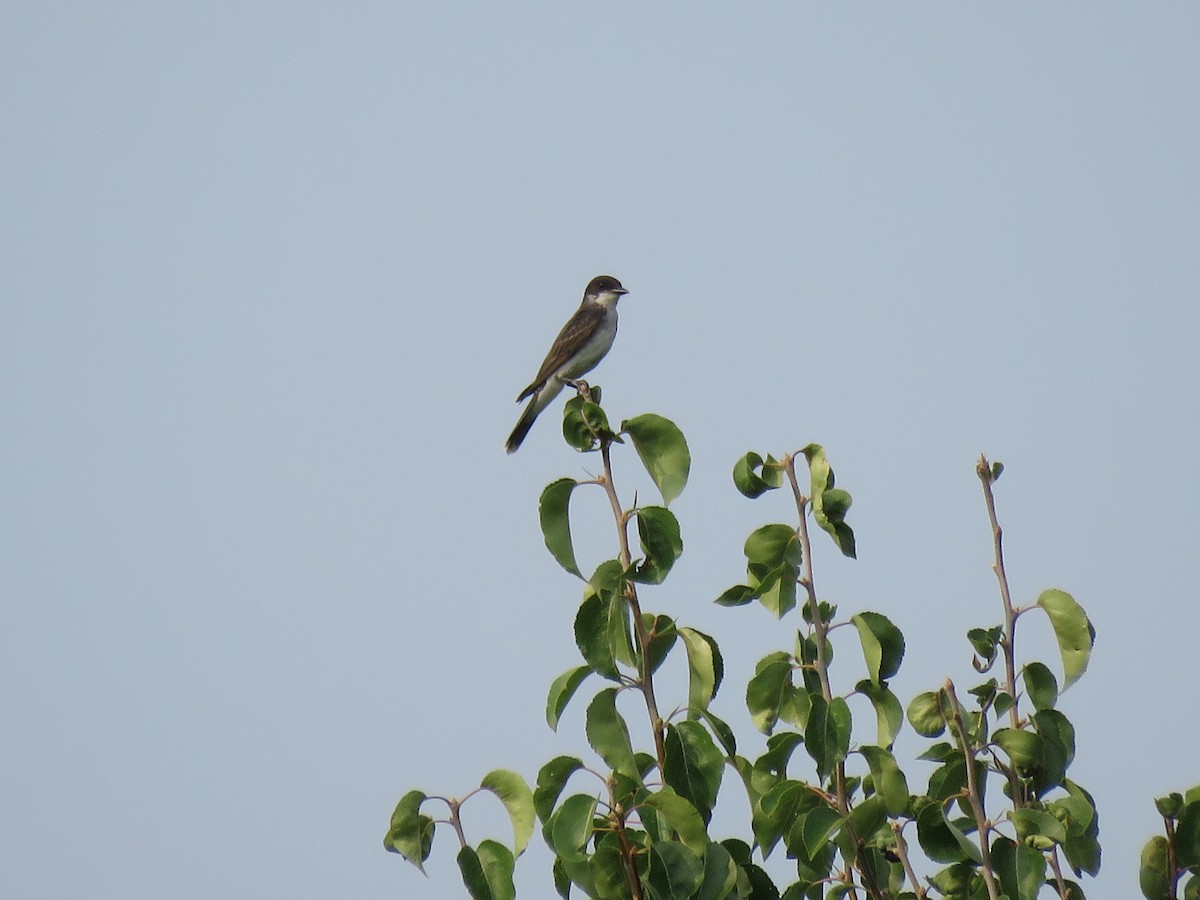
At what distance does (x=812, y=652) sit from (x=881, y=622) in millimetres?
258

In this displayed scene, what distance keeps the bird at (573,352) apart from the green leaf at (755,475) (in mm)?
8774

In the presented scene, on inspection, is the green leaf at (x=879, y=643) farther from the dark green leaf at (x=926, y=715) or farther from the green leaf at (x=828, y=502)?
the green leaf at (x=828, y=502)

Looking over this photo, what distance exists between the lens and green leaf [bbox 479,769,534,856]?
4262 millimetres

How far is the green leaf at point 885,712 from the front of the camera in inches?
168

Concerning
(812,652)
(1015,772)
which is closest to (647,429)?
(812,652)

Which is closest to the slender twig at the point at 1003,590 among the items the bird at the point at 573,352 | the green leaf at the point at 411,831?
the green leaf at the point at 411,831

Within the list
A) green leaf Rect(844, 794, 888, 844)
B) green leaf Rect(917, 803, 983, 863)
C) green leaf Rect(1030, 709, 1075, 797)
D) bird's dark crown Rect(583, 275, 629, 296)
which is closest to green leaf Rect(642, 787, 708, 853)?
green leaf Rect(844, 794, 888, 844)

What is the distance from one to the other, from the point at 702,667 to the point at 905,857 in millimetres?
757

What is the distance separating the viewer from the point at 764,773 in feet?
14.5

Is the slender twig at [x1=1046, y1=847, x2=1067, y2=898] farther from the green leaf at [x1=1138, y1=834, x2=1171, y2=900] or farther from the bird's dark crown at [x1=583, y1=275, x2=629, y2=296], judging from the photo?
the bird's dark crown at [x1=583, y1=275, x2=629, y2=296]

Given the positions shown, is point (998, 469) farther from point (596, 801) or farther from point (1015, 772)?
point (596, 801)

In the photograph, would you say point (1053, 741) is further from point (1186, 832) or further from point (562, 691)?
point (562, 691)

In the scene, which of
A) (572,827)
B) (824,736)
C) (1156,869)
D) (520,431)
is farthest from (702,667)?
(520,431)

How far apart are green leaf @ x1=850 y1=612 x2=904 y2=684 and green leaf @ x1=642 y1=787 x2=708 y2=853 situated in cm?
74
